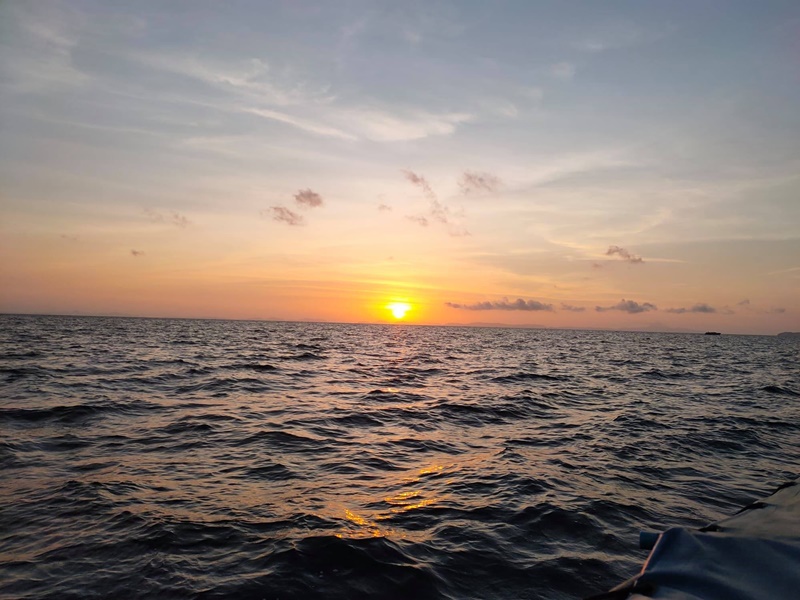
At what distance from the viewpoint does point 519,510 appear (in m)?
9.25

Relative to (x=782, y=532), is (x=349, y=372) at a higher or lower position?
lower

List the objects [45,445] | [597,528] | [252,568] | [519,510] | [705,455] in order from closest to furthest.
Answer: [252,568]
[597,528]
[519,510]
[45,445]
[705,455]

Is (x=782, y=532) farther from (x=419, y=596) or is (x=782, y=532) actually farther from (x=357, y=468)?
(x=357, y=468)

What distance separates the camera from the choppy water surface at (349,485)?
6688 mm

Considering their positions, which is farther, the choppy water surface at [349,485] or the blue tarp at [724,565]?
the choppy water surface at [349,485]

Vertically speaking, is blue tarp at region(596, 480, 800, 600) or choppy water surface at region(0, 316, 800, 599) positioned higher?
blue tarp at region(596, 480, 800, 600)

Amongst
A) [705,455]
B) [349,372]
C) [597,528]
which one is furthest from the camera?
[349,372]

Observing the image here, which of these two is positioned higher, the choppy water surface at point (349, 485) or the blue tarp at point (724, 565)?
the blue tarp at point (724, 565)

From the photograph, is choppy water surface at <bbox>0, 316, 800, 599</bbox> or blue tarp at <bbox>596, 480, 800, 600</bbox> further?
choppy water surface at <bbox>0, 316, 800, 599</bbox>

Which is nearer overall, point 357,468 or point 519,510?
point 519,510

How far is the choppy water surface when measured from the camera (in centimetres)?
669

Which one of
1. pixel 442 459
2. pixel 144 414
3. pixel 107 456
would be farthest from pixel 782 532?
pixel 144 414

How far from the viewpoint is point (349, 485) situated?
1044 centimetres

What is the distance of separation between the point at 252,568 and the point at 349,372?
26.8 m
